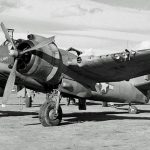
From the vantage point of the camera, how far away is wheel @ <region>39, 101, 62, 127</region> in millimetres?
11516

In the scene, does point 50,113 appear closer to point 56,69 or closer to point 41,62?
point 56,69

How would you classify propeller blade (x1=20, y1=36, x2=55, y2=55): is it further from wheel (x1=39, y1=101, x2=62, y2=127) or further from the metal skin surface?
wheel (x1=39, y1=101, x2=62, y2=127)

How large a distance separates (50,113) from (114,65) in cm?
308

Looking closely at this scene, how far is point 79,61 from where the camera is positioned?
11773mm

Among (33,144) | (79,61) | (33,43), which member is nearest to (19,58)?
(33,43)

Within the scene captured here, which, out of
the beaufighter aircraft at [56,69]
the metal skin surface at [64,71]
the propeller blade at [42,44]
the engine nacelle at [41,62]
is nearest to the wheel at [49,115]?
the beaufighter aircraft at [56,69]

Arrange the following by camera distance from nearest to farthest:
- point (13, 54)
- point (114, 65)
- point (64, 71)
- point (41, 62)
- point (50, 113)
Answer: point (13, 54), point (41, 62), point (114, 65), point (50, 113), point (64, 71)

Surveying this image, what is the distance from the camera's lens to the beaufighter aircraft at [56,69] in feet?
36.7

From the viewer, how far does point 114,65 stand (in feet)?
38.0

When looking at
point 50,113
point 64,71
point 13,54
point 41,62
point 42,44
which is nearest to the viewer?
point 13,54

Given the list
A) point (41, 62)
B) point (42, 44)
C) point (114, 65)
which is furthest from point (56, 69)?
point (114, 65)

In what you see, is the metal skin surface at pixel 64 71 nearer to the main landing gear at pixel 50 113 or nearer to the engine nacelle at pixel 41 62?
the engine nacelle at pixel 41 62

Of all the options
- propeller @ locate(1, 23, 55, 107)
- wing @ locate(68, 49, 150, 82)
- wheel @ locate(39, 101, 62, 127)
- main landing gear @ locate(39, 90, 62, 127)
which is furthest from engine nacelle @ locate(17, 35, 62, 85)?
wheel @ locate(39, 101, 62, 127)

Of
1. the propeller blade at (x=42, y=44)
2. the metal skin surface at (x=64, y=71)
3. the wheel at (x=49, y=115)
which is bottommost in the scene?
the wheel at (x=49, y=115)
